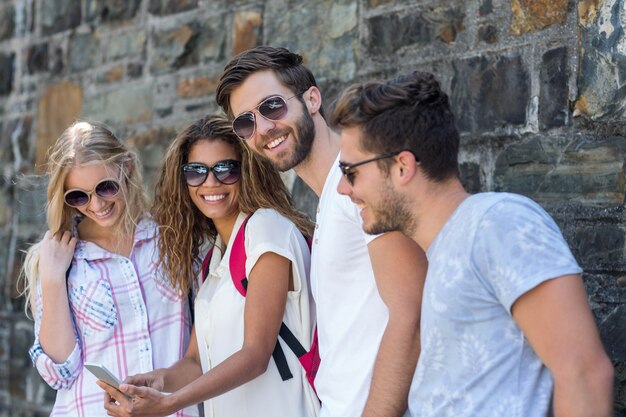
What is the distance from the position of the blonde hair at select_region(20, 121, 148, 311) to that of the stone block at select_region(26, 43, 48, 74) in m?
2.79

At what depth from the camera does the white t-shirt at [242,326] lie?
8.70 ft

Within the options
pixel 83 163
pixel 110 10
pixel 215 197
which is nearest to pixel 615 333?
pixel 215 197

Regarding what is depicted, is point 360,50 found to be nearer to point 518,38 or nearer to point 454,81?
point 454,81

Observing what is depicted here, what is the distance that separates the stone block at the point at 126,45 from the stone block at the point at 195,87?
44 cm

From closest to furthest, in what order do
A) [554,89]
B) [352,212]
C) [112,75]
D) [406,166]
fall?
[406,166] < [352,212] < [554,89] < [112,75]

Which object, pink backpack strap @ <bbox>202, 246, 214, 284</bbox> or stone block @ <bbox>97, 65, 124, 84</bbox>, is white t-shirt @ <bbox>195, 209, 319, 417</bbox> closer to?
pink backpack strap @ <bbox>202, 246, 214, 284</bbox>

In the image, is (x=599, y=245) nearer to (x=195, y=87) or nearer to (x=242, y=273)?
(x=242, y=273)

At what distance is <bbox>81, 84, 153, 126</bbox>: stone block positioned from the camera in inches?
200

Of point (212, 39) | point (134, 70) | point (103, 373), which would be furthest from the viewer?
point (134, 70)

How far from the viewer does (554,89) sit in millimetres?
3145

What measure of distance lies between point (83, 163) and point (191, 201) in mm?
406

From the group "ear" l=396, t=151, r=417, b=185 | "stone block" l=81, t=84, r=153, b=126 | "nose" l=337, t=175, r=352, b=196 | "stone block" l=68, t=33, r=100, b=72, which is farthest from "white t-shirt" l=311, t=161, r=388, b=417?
"stone block" l=68, t=33, r=100, b=72

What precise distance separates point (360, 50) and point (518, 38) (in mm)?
857

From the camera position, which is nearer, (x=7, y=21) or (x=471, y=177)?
(x=471, y=177)
